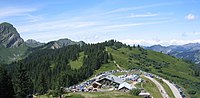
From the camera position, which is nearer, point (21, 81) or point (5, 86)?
point (5, 86)

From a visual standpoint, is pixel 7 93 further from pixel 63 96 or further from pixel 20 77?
pixel 63 96

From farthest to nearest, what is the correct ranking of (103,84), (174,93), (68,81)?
(68,81)
(174,93)
(103,84)

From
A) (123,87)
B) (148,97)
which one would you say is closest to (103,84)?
(123,87)

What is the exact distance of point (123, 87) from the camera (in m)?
104

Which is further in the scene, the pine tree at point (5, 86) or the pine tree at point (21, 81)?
the pine tree at point (21, 81)

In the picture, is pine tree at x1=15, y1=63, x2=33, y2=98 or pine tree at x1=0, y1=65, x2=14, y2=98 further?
pine tree at x1=15, y1=63, x2=33, y2=98

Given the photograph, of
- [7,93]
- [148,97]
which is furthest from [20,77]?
[148,97]

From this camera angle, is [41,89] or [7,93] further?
[41,89]

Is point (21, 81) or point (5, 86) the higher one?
point (21, 81)

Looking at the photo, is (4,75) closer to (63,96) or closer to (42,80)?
(63,96)

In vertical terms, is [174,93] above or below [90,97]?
below

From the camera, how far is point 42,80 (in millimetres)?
165500

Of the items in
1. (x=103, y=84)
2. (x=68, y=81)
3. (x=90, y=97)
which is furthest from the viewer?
(x=68, y=81)

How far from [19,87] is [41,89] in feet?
225
